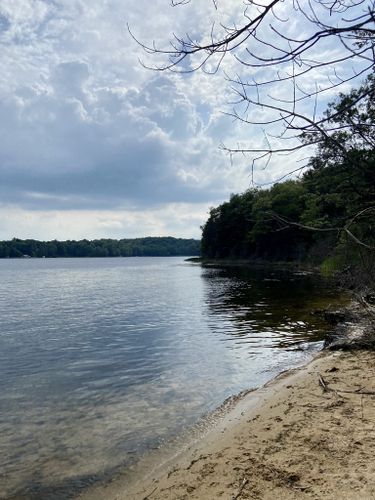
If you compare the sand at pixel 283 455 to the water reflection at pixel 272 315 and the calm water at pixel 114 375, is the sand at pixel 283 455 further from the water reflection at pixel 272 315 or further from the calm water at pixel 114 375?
the water reflection at pixel 272 315

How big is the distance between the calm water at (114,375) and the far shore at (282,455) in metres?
1.03

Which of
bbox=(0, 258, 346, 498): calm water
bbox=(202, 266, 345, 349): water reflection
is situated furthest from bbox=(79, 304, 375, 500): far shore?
bbox=(202, 266, 345, 349): water reflection

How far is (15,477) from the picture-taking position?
21.1ft

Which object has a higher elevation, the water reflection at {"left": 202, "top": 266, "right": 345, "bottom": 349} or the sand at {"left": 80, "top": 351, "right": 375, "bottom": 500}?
the sand at {"left": 80, "top": 351, "right": 375, "bottom": 500}

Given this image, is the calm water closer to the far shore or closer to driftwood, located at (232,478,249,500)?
the far shore

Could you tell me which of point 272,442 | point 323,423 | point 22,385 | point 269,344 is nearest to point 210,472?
point 272,442

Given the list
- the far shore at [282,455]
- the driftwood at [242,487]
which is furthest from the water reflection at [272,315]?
the driftwood at [242,487]

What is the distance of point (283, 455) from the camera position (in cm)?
551

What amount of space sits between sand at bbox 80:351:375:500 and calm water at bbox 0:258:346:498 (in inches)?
41.1

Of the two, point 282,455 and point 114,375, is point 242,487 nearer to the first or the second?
point 282,455

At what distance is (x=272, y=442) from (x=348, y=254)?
103 feet

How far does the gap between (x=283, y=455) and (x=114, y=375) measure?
289 inches

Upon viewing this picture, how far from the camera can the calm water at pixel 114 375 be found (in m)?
7.11

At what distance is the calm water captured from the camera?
23.3ft
